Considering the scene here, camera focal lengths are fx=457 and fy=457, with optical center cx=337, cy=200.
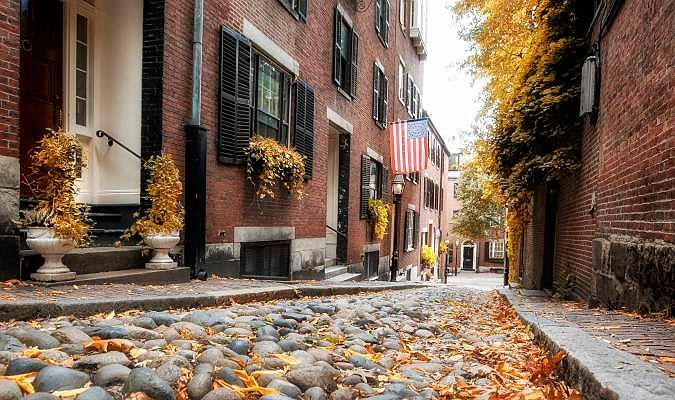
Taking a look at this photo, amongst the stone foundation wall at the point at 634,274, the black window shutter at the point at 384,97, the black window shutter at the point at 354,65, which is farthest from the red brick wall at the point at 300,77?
the stone foundation wall at the point at 634,274

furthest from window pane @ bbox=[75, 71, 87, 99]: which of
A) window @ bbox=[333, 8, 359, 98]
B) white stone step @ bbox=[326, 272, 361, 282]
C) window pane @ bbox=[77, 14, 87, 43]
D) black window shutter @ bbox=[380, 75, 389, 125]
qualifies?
black window shutter @ bbox=[380, 75, 389, 125]

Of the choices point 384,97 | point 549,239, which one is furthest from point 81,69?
point 384,97

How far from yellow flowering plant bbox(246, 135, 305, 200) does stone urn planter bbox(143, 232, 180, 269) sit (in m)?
2.21

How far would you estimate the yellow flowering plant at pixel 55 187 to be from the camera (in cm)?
402

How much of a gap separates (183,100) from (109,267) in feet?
7.83

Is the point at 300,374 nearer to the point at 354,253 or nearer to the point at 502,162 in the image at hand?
the point at 502,162

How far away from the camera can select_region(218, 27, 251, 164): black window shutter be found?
273 inches

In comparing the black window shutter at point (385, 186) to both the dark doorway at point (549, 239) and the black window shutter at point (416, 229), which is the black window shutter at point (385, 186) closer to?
the black window shutter at point (416, 229)

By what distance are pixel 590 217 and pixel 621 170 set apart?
1507 millimetres

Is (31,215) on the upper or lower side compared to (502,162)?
lower

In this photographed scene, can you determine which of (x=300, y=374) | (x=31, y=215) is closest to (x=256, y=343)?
(x=300, y=374)

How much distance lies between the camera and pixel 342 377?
2445mm

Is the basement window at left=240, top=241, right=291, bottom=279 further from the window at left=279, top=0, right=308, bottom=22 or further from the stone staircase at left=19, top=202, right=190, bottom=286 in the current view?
the window at left=279, top=0, right=308, bottom=22

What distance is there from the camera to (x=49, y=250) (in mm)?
4078
